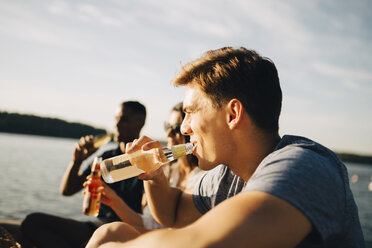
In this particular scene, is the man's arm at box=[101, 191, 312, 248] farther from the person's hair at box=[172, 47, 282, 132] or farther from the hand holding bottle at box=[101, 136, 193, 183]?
the hand holding bottle at box=[101, 136, 193, 183]

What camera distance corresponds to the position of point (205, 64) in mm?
1896

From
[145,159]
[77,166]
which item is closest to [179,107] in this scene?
[77,166]

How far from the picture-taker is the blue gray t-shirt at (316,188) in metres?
1.05

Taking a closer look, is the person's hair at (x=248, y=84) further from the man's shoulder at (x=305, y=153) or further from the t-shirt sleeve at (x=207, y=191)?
the t-shirt sleeve at (x=207, y=191)

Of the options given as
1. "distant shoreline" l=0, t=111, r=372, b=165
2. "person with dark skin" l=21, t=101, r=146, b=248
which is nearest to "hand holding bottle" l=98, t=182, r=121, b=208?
"person with dark skin" l=21, t=101, r=146, b=248

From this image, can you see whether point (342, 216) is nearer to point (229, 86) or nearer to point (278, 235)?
point (278, 235)

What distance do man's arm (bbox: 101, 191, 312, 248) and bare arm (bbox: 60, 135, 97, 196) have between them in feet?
9.74

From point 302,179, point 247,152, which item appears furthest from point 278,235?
point 247,152

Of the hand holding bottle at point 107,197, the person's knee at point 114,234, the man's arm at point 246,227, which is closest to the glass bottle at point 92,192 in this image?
the hand holding bottle at point 107,197

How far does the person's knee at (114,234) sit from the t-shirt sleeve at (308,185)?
59cm

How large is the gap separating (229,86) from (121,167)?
Result: 42.0 inches

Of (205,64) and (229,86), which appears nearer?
(229,86)

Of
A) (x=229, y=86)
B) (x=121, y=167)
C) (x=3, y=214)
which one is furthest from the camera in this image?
(x=3, y=214)

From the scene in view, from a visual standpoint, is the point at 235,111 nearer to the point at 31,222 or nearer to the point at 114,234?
the point at 114,234
